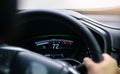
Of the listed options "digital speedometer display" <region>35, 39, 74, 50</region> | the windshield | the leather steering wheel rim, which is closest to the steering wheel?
the leather steering wheel rim

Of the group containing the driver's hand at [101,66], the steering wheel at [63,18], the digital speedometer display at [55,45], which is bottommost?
the digital speedometer display at [55,45]

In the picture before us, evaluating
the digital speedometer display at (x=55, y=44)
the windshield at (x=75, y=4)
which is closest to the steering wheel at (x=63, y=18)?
the digital speedometer display at (x=55, y=44)

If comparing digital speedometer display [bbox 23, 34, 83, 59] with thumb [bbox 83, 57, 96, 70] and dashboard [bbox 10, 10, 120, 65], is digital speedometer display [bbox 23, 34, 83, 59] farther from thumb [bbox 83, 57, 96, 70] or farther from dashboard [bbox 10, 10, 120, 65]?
thumb [bbox 83, 57, 96, 70]


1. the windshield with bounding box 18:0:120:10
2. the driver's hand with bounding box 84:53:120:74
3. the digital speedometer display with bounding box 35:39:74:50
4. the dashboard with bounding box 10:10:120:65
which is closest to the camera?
the driver's hand with bounding box 84:53:120:74

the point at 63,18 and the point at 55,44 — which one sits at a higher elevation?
the point at 63,18

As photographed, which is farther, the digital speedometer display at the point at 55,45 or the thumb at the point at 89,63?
the digital speedometer display at the point at 55,45

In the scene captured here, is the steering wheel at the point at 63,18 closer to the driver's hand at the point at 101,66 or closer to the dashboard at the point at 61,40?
the driver's hand at the point at 101,66

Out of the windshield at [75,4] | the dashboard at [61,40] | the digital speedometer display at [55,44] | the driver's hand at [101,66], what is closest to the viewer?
the driver's hand at [101,66]

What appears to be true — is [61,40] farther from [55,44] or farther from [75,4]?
[75,4]

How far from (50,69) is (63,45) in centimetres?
143

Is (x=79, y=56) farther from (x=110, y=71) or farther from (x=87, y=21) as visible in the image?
(x=110, y=71)

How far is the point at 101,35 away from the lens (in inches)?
86.8

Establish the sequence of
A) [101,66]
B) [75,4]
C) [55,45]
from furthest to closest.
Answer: [75,4] → [55,45] → [101,66]


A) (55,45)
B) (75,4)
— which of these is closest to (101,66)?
(55,45)
